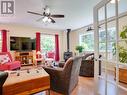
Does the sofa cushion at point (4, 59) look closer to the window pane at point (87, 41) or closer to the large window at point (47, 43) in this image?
the large window at point (47, 43)

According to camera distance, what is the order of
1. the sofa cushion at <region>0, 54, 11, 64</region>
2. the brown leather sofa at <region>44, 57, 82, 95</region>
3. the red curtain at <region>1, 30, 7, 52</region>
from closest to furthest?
the brown leather sofa at <region>44, 57, 82, 95</region>
the sofa cushion at <region>0, 54, 11, 64</region>
the red curtain at <region>1, 30, 7, 52</region>

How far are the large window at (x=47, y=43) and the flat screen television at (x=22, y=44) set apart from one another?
0.83 metres

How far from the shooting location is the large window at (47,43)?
27.1 feet

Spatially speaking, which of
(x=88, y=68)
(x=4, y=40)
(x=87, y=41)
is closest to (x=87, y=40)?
(x=87, y=41)

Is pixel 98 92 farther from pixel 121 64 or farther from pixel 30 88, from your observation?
pixel 30 88

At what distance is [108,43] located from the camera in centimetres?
233

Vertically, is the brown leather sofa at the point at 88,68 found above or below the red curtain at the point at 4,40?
below

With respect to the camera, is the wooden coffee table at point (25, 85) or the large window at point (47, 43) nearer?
the wooden coffee table at point (25, 85)

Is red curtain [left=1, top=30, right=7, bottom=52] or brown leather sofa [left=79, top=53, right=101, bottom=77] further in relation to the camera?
red curtain [left=1, top=30, right=7, bottom=52]

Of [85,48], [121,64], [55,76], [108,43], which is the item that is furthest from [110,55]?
[85,48]

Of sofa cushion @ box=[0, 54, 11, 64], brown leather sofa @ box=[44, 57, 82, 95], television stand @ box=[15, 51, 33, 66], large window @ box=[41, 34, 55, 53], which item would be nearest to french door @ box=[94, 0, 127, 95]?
brown leather sofa @ box=[44, 57, 82, 95]

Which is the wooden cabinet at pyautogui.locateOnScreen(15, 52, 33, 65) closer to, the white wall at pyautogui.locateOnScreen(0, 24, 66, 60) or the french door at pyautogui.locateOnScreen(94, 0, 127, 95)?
the white wall at pyautogui.locateOnScreen(0, 24, 66, 60)

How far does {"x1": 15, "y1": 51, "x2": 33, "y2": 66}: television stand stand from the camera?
6.95 m

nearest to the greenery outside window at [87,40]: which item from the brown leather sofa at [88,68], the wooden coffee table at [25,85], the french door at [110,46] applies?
the brown leather sofa at [88,68]
